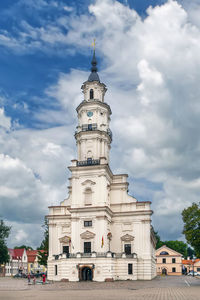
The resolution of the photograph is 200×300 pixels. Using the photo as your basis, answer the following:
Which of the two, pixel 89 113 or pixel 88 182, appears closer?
pixel 88 182

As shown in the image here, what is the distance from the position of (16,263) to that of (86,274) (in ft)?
222

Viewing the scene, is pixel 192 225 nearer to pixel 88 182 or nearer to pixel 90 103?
pixel 88 182

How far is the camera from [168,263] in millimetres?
104000

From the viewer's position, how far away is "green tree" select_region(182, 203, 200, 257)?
Result: 4009cm

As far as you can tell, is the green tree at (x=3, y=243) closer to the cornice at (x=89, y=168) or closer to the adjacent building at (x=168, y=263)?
the cornice at (x=89, y=168)

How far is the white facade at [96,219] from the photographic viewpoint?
181ft

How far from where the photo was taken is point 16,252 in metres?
120

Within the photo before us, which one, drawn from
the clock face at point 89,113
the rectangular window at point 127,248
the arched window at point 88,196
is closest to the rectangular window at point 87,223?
the arched window at point 88,196

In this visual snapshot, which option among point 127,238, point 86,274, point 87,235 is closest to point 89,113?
point 87,235

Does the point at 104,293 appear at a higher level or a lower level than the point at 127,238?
lower

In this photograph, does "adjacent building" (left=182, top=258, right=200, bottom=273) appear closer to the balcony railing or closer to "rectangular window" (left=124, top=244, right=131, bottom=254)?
"rectangular window" (left=124, top=244, right=131, bottom=254)

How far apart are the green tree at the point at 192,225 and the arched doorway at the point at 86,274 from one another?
2052 cm

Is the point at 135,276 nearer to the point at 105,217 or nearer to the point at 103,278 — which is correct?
the point at 103,278

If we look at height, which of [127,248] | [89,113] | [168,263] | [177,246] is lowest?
[168,263]
